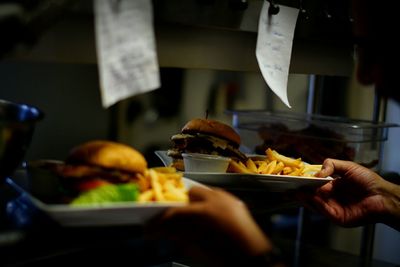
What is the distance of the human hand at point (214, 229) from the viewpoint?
0.96 meters

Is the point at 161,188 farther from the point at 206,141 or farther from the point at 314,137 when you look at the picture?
the point at 314,137

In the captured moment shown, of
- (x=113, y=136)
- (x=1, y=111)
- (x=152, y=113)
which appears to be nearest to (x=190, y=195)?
(x=1, y=111)

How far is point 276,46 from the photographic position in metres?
1.38

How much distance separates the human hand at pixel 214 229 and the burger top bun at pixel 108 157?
0.44 ft

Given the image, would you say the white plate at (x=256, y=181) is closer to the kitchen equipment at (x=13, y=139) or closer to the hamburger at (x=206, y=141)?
the hamburger at (x=206, y=141)

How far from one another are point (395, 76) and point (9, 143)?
79 cm

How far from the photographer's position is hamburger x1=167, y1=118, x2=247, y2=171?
1.50 m

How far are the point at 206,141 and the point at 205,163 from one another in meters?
0.12

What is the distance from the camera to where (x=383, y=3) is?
1.18 m

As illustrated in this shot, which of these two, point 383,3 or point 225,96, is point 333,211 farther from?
point 225,96

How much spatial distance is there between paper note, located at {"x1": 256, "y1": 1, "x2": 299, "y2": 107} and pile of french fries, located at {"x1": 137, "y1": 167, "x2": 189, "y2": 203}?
0.33 meters

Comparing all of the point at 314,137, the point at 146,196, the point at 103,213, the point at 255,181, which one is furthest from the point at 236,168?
the point at 314,137

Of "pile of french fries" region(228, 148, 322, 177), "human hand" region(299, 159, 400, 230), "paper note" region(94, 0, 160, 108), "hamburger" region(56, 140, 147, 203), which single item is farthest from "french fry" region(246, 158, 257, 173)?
"paper note" region(94, 0, 160, 108)

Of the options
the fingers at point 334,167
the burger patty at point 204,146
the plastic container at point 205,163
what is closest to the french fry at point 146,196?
the plastic container at point 205,163
